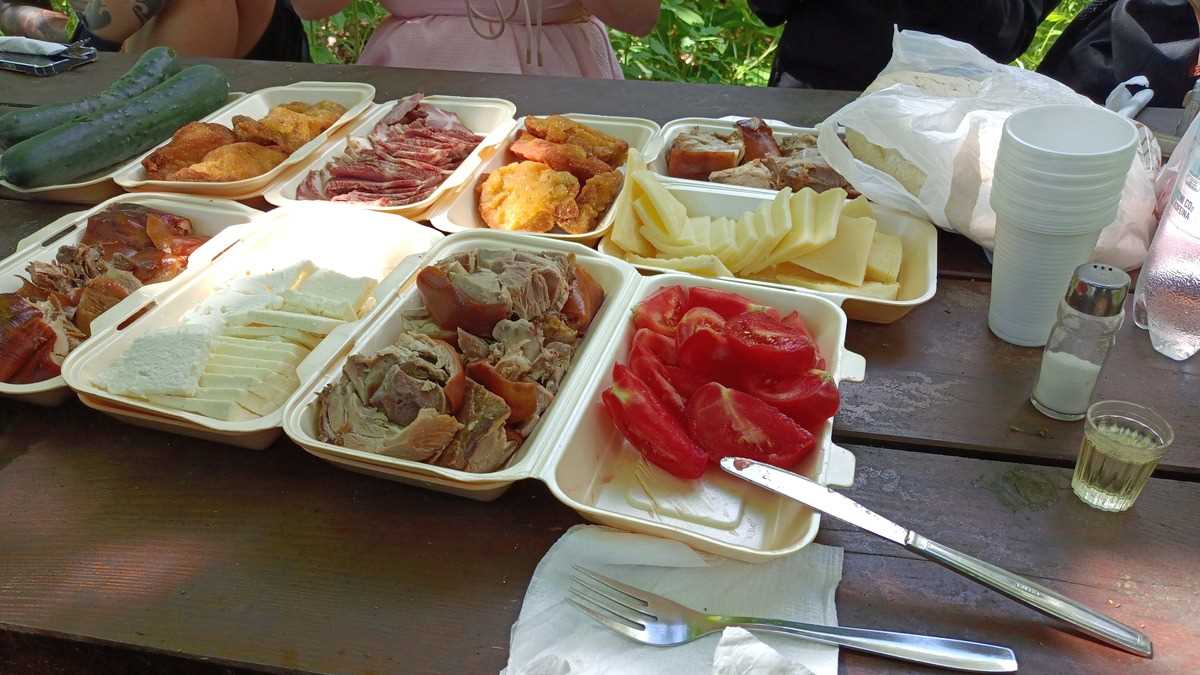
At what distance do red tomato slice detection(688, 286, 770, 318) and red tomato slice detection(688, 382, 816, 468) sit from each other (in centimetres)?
22

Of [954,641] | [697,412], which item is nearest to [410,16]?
[697,412]

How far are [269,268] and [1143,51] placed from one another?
248 cm

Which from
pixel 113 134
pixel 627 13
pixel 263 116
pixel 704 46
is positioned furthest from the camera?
pixel 704 46

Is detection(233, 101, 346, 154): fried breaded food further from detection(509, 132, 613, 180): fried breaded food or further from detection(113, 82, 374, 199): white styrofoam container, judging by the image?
detection(509, 132, 613, 180): fried breaded food

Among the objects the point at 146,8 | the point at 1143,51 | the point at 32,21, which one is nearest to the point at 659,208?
the point at 1143,51

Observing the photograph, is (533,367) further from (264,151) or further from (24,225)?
(24,225)

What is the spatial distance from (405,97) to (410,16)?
514 mm

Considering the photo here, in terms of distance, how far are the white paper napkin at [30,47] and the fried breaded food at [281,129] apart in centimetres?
120

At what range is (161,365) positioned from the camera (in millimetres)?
1385

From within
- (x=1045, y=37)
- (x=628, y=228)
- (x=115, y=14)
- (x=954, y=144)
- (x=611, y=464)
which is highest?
(x=115, y=14)

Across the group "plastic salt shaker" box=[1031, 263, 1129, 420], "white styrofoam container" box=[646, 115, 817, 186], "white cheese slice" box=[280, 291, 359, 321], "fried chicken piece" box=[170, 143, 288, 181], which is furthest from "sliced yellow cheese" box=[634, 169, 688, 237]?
"fried chicken piece" box=[170, 143, 288, 181]

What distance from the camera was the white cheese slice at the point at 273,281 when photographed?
1608 mm

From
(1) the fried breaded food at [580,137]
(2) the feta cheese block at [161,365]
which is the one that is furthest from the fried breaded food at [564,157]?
(2) the feta cheese block at [161,365]

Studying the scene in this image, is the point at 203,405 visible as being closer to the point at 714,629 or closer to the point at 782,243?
the point at 714,629
